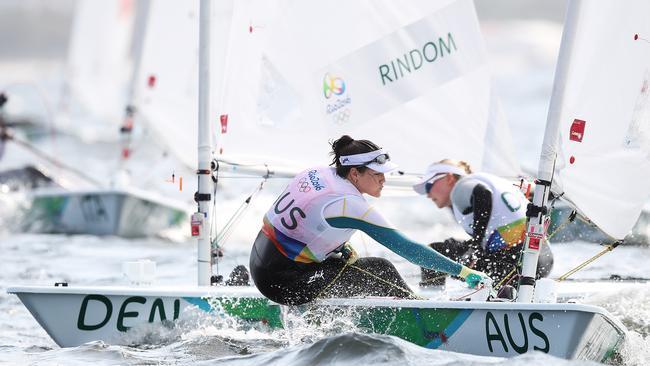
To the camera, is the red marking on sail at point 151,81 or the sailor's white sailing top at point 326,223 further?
the red marking on sail at point 151,81

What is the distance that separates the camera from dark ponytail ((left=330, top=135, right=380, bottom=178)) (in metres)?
4.98

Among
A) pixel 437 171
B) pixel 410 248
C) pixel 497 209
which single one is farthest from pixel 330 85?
pixel 410 248

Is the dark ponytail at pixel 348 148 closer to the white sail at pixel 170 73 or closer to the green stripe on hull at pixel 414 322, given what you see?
the green stripe on hull at pixel 414 322

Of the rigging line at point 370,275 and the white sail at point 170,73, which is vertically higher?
the white sail at point 170,73

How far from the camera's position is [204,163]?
5.90m

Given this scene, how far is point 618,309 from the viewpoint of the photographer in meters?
5.95

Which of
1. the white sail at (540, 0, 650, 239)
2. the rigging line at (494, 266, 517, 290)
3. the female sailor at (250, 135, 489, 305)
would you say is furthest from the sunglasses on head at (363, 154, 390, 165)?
the rigging line at (494, 266, 517, 290)

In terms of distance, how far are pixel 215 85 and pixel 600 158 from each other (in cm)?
221

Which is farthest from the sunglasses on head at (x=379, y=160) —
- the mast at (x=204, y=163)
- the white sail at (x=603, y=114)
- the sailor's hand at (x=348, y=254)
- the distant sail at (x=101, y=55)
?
the distant sail at (x=101, y=55)

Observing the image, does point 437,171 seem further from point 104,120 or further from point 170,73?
point 104,120

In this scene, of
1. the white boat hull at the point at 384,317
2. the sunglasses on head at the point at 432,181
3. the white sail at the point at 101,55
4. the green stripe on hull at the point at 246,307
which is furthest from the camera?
the white sail at the point at 101,55

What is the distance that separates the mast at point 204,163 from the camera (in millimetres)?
5863

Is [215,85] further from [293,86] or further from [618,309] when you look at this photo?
[618,309]

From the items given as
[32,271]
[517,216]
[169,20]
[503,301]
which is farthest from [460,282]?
[169,20]
